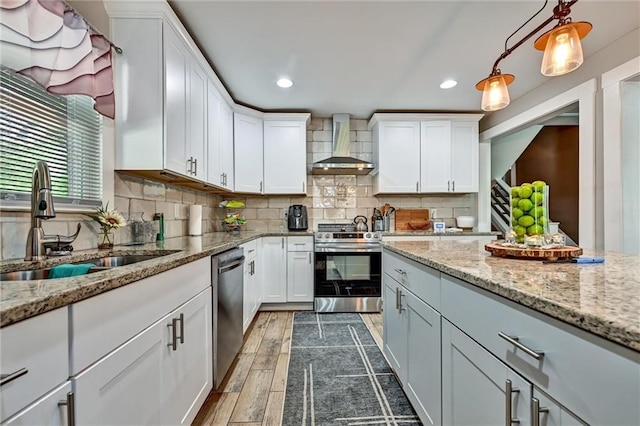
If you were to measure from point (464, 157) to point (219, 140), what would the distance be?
2.98m

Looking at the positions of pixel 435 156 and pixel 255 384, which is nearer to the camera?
pixel 255 384

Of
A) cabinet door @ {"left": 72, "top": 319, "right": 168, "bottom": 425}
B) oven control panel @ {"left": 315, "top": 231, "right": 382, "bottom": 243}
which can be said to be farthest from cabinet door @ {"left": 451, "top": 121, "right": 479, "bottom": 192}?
cabinet door @ {"left": 72, "top": 319, "right": 168, "bottom": 425}

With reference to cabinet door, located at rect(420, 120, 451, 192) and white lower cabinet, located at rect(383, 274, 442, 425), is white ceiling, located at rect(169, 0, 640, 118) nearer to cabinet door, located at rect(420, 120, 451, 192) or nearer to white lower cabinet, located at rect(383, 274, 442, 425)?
cabinet door, located at rect(420, 120, 451, 192)

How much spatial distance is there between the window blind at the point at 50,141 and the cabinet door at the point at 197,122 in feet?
1.94

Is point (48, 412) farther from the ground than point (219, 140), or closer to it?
closer to it

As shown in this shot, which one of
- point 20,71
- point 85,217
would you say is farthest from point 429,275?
point 20,71

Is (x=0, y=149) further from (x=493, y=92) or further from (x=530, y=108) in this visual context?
(x=530, y=108)

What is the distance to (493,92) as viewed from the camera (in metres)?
1.54

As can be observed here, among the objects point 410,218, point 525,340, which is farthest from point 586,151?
point 525,340

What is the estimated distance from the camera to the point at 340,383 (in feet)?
6.19

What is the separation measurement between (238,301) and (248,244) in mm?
681

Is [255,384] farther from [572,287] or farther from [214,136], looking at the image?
[214,136]

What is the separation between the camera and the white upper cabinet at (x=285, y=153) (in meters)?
3.63

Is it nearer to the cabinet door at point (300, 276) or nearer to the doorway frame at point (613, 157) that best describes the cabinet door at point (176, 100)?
the cabinet door at point (300, 276)
